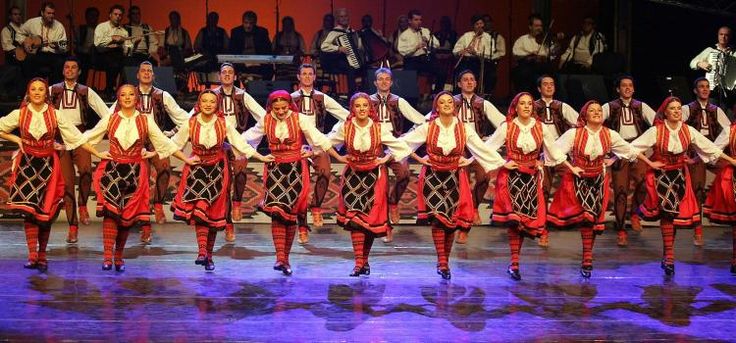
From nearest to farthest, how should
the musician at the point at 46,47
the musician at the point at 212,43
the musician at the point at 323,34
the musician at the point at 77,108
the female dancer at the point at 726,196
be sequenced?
the female dancer at the point at 726,196 < the musician at the point at 77,108 < the musician at the point at 46,47 < the musician at the point at 212,43 < the musician at the point at 323,34

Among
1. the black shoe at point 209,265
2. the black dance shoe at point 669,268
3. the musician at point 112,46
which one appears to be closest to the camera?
the black shoe at point 209,265

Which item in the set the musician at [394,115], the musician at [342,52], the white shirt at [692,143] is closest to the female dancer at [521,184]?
the white shirt at [692,143]

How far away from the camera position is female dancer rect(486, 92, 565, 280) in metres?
7.48

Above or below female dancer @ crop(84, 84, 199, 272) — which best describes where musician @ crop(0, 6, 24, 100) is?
above

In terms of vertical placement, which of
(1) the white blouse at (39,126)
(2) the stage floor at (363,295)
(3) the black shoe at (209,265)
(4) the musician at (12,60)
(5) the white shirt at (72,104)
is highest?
(4) the musician at (12,60)

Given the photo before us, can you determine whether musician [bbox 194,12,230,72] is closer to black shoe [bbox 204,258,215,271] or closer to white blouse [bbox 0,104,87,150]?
white blouse [bbox 0,104,87,150]

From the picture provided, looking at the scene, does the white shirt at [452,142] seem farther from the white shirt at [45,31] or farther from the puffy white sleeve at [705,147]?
the white shirt at [45,31]

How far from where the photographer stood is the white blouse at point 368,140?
745cm

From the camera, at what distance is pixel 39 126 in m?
7.43

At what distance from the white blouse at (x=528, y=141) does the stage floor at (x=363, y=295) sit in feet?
2.65

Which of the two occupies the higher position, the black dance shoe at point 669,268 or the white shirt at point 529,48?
the white shirt at point 529,48

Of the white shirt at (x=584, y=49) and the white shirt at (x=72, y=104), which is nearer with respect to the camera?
the white shirt at (x=72, y=104)

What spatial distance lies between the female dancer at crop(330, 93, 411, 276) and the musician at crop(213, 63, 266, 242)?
1.87 metres

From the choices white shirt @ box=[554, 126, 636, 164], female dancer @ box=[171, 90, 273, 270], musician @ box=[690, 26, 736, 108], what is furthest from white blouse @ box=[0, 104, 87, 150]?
musician @ box=[690, 26, 736, 108]
